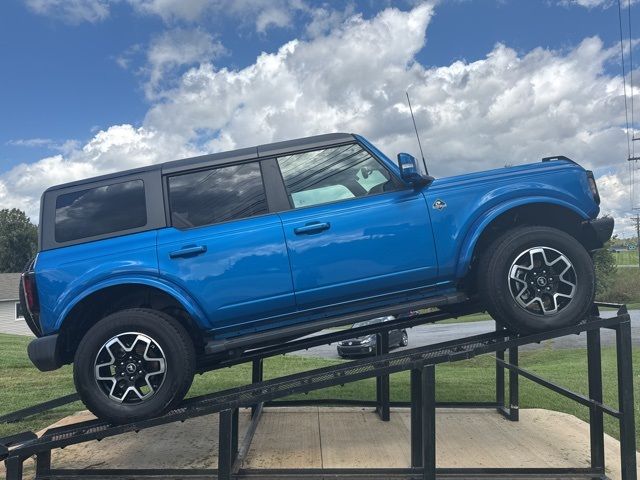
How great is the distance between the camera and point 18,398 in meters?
8.33

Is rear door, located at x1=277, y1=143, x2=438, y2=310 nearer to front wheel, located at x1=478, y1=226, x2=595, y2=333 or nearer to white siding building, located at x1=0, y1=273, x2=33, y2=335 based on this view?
front wheel, located at x1=478, y1=226, x2=595, y2=333

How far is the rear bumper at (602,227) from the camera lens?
13.3 feet

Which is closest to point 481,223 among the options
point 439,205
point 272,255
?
point 439,205

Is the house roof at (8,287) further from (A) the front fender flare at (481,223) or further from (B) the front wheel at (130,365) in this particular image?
(A) the front fender flare at (481,223)

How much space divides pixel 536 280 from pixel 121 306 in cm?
322

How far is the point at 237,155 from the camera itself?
4.11 m

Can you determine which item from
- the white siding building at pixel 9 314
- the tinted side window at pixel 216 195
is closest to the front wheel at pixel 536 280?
the tinted side window at pixel 216 195

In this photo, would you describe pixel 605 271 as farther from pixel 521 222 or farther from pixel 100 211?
pixel 100 211

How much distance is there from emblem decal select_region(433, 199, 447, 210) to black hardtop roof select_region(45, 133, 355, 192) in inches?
33.7

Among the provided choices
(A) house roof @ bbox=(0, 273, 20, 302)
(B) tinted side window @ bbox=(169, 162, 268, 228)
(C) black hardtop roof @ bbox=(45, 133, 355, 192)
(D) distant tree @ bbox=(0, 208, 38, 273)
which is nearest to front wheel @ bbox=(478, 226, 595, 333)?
(C) black hardtop roof @ bbox=(45, 133, 355, 192)

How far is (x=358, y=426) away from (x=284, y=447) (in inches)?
44.1

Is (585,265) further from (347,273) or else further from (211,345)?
(211,345)

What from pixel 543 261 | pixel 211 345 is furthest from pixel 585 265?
pixel 211 345

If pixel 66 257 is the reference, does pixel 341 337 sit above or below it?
below
